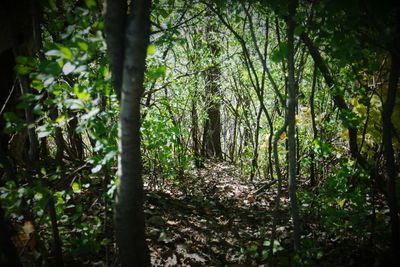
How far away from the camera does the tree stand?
177 cm

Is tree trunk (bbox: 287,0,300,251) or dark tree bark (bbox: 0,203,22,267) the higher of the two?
tree trunk (bbox: 287,0,300,251)

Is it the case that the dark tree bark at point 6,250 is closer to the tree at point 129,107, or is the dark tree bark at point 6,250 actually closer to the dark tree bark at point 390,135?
the tree at point 129,107

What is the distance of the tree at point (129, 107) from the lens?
5.80 ft

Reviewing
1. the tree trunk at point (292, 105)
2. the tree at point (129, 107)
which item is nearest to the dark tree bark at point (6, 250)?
the tree at point (129, 107)

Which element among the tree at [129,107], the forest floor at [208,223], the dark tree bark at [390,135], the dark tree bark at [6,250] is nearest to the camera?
the tree at [129,107]

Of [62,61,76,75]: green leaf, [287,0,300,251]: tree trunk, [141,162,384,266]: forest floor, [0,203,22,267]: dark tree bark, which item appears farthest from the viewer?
[141,162,384,266]: forest floor

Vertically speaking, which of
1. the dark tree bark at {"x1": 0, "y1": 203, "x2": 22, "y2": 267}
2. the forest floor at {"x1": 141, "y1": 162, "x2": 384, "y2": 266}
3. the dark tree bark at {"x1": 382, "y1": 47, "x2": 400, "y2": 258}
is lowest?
the forest floor at {"x1": 141, "y1": 162, "x2": 384, "y2": 266}

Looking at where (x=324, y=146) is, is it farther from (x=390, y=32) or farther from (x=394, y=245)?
(x=390, y=32)

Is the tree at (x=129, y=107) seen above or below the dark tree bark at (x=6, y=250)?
above

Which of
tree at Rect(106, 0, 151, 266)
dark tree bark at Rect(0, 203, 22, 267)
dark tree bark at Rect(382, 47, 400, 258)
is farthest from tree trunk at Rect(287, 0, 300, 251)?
dark tree bark at Rect(0, 203, 22, 267)

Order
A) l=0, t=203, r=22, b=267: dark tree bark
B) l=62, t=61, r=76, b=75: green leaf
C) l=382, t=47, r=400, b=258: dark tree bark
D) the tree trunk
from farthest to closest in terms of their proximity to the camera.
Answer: the tree trunk < l=382, t=47, r=400, b=258: dark tree bark < l=0, t=203, r=22, b=267: dark tree bark < l=62, t=61, r=76, b=75: green leaf

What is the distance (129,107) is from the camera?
1794mm

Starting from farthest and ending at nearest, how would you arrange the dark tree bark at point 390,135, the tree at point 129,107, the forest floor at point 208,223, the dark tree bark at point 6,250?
the forest floor at point 208,223 → the dark tree bark at point 390,135 → the dark tree bark at point 6,250 → the tree at point 129,107

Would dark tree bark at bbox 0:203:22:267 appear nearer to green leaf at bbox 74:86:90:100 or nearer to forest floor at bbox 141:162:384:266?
green leaf at bbox 74:86:90:100
